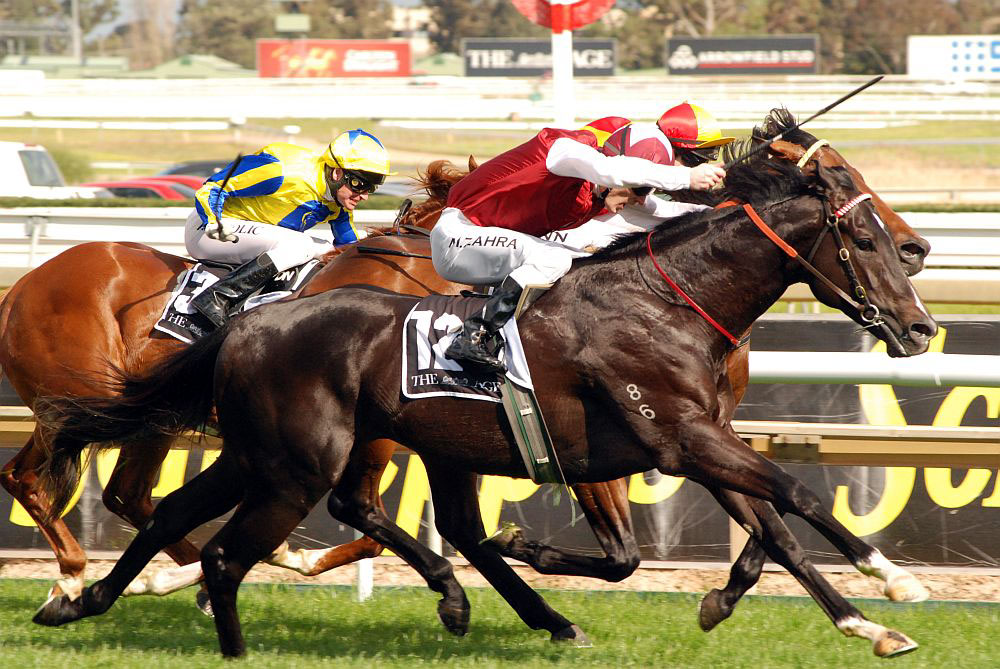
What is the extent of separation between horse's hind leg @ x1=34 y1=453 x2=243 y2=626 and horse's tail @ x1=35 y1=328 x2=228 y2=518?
308 millimetres

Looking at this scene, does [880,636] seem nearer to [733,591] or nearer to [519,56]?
[733,591]

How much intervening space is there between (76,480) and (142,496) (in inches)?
22.4

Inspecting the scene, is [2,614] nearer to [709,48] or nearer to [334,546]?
[334,546]

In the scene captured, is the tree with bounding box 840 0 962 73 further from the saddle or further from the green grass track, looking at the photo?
the green grass track

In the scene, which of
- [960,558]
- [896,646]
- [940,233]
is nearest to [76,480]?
[896,646]

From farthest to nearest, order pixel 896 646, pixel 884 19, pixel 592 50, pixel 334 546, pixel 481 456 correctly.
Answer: pixel 884 19 → pixel 592 50 → pixel 334 546 → pixel 481 456 → pixel 896 646

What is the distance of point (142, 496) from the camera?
5680 millimetres

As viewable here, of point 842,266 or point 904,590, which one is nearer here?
point 904,590

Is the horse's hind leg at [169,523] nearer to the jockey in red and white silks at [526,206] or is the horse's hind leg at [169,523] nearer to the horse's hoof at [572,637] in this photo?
the jockey in red and white silks at [526,206]

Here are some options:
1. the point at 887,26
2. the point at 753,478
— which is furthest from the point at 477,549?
the point at 887,26

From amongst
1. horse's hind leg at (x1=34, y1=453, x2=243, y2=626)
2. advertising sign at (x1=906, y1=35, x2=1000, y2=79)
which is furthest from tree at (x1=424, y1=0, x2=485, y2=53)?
horse's hind leg at (x1=34, y1=453, x2=243, y2=626)

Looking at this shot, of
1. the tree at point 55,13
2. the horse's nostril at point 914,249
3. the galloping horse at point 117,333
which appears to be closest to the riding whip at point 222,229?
the galloping horse at point 117,333

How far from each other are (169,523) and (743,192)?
2300 mm

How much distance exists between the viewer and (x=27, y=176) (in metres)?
19.8
